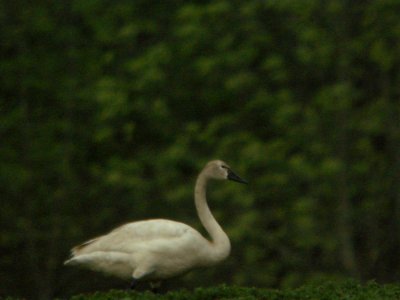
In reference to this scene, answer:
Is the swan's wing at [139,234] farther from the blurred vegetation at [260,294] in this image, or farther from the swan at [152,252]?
the blurred vegetation at [260,294]

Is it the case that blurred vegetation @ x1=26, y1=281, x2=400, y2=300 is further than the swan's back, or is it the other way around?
the swan's back

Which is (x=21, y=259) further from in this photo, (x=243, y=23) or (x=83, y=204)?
(x=243, y=23)

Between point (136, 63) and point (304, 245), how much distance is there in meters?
3.35

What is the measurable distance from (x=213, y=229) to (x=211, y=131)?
5.55m

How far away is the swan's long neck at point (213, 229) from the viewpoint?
1540 centimetres

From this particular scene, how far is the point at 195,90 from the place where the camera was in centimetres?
2209

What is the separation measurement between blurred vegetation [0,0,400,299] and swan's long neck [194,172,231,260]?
14.7ft

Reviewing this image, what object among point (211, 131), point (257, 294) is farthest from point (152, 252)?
point (211, 131)

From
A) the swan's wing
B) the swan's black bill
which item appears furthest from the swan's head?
the swan's wing

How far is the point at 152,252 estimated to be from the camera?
15.1 meters

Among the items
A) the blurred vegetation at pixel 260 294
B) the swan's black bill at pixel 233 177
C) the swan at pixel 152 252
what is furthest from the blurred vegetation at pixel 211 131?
the blurred vegetation at pixel 260 294

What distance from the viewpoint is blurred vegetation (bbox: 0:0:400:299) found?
20.9 m

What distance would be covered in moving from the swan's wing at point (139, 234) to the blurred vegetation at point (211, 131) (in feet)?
17.9

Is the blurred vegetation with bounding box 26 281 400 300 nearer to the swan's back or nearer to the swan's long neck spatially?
the swan's back
